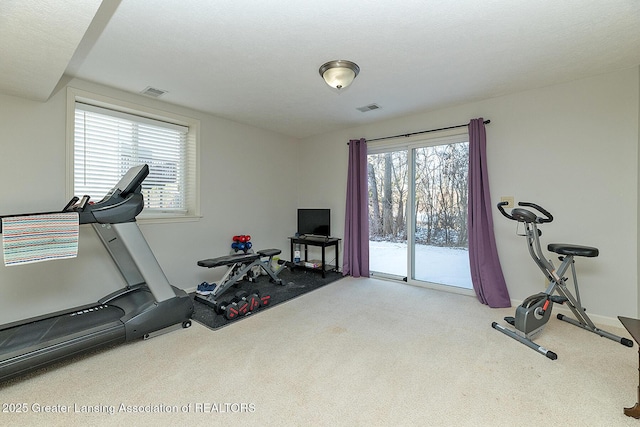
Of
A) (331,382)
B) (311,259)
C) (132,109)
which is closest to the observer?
(331,382)

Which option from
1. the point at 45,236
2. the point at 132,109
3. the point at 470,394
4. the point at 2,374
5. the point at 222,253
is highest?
the point at 132,109

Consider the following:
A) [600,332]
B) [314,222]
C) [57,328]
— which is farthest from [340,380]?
[314,222]

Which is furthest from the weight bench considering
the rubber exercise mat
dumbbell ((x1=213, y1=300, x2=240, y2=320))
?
dumbbell ((x1=213, y1=300, x2=240, y2=320))

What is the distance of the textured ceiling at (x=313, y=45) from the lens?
66.3 inches

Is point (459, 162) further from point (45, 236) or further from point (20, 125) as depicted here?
point (20, 125)

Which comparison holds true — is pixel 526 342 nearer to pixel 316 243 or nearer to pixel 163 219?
pixel 316 243

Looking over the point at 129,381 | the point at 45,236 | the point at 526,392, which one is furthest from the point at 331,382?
the point at 45,236

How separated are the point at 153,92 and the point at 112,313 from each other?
2.32m

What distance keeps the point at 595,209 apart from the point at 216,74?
3.94m

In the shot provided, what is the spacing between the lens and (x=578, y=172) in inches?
108

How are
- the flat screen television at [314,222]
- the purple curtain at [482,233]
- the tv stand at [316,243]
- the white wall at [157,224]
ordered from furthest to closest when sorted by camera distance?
the flat screen television at [314,222] < the tv stand at [316,243] < the purple curtain at [482,233] < the white wall at [157,224]

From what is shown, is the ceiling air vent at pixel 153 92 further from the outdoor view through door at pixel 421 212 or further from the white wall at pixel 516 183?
the outdoor view through door at pixel 421 212

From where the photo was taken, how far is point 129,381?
177 centimetres

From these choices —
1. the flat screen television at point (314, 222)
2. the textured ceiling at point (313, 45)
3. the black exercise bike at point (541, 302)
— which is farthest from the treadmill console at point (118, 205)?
the black exercise bike at point (541, 302)
